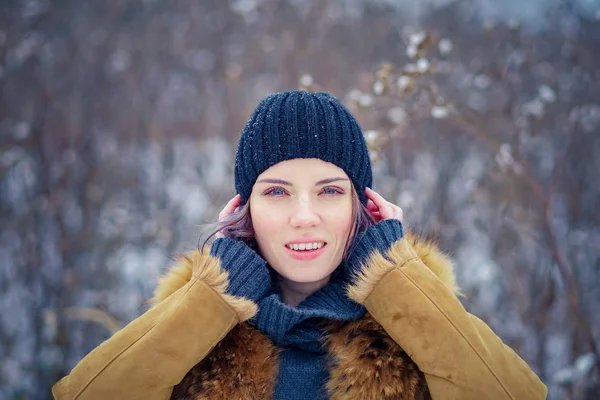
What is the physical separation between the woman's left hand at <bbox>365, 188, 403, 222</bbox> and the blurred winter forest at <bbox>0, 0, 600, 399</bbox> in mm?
1620

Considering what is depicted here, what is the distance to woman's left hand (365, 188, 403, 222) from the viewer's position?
6.20 feet

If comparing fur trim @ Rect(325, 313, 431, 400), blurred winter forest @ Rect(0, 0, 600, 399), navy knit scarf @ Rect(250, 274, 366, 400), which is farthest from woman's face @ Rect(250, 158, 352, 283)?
blurred winter forest @ Rect(0, 0, 600, 399)

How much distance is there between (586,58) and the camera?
12.5ft

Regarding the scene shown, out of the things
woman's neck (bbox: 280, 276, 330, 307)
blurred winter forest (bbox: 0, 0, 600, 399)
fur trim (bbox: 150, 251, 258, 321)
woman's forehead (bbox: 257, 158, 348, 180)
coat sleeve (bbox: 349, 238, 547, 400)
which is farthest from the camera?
blurred winter forest (bbox: 0, 0, 600, 399)

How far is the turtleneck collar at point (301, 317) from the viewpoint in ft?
5.43

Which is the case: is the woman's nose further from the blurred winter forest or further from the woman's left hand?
the blurred winter forest

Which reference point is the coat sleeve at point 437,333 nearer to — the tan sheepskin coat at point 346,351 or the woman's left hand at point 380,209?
the tan sheepskin coat at point 346,351

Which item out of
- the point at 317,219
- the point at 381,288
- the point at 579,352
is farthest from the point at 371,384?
the point at 579,352

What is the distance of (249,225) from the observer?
1869 millimetres

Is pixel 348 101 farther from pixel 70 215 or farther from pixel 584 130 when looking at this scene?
pixel 70 215

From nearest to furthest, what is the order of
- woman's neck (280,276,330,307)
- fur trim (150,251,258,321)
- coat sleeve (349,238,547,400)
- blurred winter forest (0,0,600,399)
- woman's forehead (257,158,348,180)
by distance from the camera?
1. coat sleeve (349,238,547,400)
2. fur trim (150,251,258,321)
3. woman's forehead (257,158,348,180)
4. woman's neck (280,276,330,307)
5. blurred winter forest (0,0,600,399)

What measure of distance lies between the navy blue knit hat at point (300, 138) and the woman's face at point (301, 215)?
0.04m

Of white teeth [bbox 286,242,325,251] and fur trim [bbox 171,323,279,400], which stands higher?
white teeth [bbox 286,242,325,251]

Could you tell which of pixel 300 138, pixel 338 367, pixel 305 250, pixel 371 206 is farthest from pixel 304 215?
pixel 338 367
